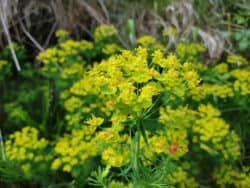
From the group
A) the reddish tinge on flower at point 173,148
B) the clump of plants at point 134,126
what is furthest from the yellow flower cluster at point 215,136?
the reddish tinge on flower at point 173,148

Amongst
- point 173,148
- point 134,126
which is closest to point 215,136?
point 173,148

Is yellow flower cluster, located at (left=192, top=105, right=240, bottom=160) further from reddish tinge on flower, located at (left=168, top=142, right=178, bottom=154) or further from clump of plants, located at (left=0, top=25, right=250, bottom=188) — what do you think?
reddish tinge on flower, located at (left=168, top=142, right=178, bottom=154)

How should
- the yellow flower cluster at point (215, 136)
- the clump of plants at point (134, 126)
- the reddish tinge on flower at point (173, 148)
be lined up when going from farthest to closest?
1. the yellow flower cluster at point (215, 136)
2. the reddish tinge on flower at point (173, 148)
3. the clump of plants at point (134, 126)

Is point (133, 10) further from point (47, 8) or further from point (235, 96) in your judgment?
point (235, 96)

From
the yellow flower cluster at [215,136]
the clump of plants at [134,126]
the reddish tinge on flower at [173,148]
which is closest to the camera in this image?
the clump of plants at [134,126]

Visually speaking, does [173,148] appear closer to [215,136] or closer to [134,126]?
[134,126]

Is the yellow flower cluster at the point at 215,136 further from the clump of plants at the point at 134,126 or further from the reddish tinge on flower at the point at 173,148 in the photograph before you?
the reddish tinge on flower at the point at 173,148

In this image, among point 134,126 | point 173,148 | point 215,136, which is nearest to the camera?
point 134,126

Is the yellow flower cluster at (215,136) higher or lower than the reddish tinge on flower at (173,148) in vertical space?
higher

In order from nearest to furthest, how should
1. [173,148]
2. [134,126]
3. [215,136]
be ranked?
[134,126]
[173,148]
[215,136]

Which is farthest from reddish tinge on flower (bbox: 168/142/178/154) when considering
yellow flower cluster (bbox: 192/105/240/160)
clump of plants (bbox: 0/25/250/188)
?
yellow flower cluster (bbox: 192/105/240/160)
